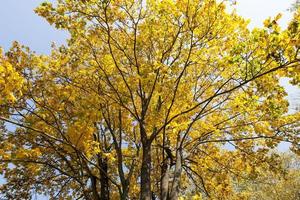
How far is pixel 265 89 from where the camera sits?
898 cm

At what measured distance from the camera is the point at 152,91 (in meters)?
9.21

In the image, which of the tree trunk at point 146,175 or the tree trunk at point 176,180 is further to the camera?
the tree trunk at point 176,180

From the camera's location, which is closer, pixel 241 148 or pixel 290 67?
pixel 290 67

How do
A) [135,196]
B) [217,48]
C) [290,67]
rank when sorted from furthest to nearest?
1. [135,196]
2. [217,48]
3. [290,67]

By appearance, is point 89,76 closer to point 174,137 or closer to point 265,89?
point 174,137

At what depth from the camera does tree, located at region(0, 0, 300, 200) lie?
27.8 ft

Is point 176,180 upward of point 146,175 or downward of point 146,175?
upward

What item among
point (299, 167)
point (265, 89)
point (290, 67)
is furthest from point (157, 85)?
point (299, 167)

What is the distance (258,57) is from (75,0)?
14.4 feet

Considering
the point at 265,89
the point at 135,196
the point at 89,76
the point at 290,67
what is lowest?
the point at 290,67

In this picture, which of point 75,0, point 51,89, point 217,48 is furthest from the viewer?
point 51,89

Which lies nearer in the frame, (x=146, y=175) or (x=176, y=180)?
(x=146, y=175)

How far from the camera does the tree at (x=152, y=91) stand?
8469 mm

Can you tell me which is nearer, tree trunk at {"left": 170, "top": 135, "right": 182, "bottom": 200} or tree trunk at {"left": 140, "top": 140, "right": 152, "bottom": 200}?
tree trunk at {"left": 140, "top": 140, "right": 152, "bottom": 200}
